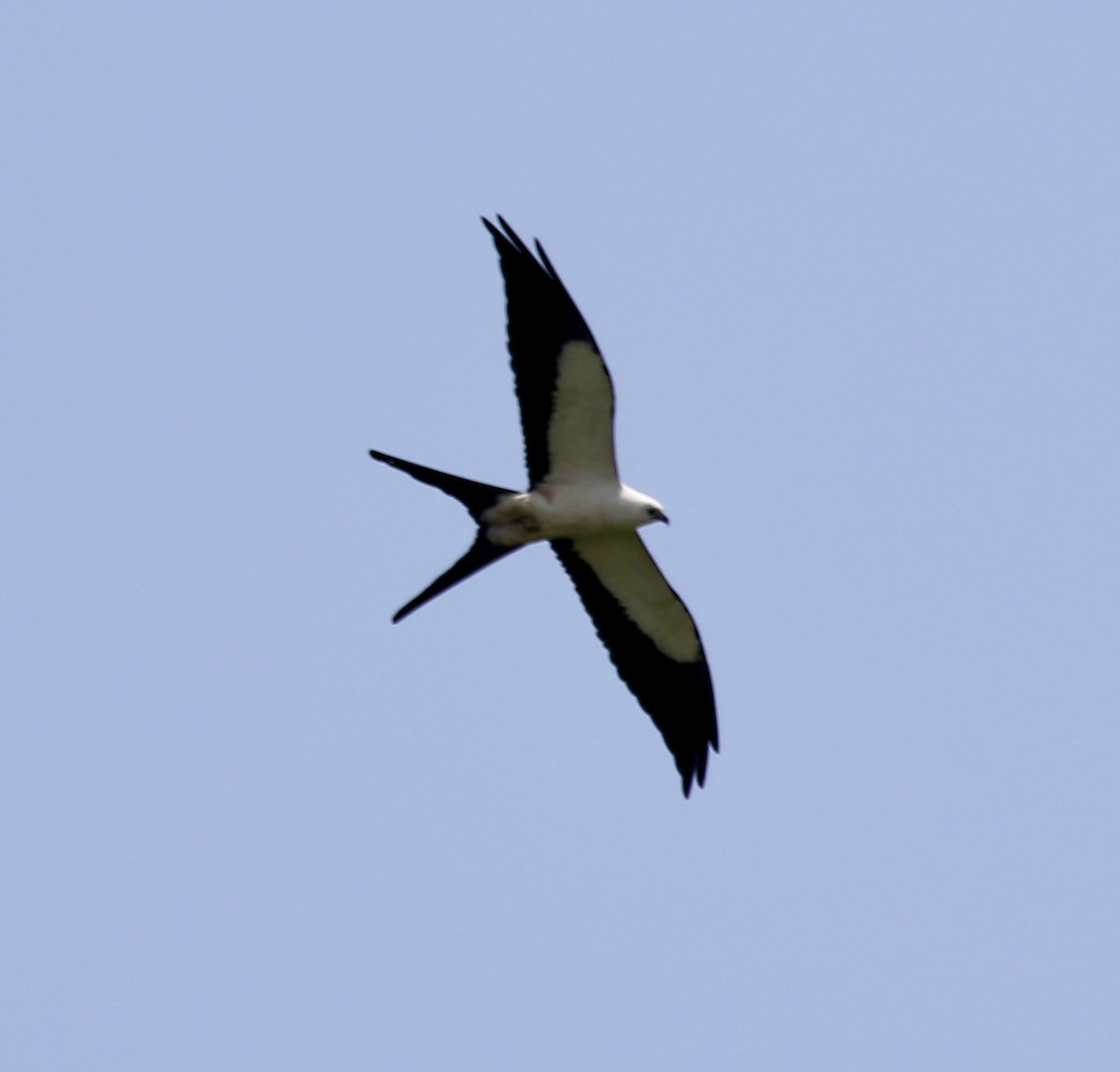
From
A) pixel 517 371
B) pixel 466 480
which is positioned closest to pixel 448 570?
pixel 466 480

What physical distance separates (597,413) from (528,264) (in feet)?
3.96

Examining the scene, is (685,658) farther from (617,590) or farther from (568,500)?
(568,500)

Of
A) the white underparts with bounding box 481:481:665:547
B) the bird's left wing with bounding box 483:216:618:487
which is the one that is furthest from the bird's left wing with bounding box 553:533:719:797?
the bird's left wing with bounding box 483:216:618:487

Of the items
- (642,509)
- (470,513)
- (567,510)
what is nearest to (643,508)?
(642,509)

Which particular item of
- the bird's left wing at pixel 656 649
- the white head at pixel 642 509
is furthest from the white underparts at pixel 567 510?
the bird's left wing at pixel 656 649

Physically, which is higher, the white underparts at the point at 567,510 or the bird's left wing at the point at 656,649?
the white underparts at the point at 567,510

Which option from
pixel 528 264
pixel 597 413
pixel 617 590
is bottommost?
pixel 617 590

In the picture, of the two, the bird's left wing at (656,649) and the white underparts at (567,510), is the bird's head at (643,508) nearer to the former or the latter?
the white underparts at (567,510)

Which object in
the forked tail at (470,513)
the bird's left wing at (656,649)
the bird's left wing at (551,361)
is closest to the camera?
the bird's left wing at (551,361)

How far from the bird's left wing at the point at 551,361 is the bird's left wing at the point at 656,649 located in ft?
3.78

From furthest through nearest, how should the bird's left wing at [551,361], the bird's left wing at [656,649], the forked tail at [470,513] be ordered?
the bird's left wing at [656,649] → the forked tail at [470,513] → the bird's left wing at [551,361]

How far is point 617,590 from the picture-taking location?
615 inches

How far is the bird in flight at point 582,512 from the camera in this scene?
14.2 meters

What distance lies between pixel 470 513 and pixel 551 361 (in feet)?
4.68
